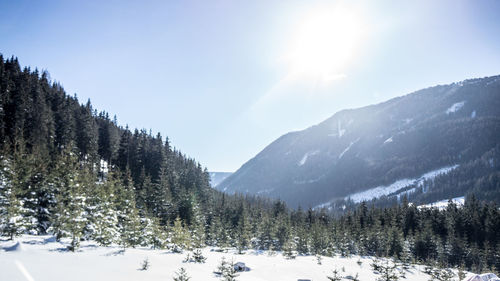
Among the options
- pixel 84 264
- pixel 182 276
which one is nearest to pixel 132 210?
pixel 84 264

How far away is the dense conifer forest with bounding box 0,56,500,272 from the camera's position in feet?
69.8

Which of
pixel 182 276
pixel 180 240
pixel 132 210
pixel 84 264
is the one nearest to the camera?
pixel 84 264

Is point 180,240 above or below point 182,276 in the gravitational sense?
below

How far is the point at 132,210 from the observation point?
1016 inches

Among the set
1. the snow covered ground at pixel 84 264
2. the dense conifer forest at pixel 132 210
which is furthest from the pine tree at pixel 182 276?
the dense conifer forest at pixel 132 210

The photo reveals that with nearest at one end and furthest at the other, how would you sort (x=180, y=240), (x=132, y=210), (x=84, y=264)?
1. (x=84, y=264)
2. (x=180, y=240)
3. (x=132, y=210)

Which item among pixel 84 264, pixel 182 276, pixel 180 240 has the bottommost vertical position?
pixel 180 240

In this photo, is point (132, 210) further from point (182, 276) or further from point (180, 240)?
point (182, 276)

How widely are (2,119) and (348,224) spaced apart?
3620 inches

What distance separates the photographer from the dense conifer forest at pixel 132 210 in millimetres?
21281

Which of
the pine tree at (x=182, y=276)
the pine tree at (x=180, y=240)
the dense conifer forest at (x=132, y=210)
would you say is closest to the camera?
the pine tree at (x=182, y=276)

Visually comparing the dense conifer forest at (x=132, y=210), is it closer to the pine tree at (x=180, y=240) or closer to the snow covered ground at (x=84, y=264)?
the pine tree at (x=180, y=240)

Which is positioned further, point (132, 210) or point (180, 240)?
point (132, 210)

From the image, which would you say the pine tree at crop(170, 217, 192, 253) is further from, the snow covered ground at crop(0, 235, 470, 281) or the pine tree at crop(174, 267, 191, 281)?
the pine tree at crop(174, 267, 191, 281)
